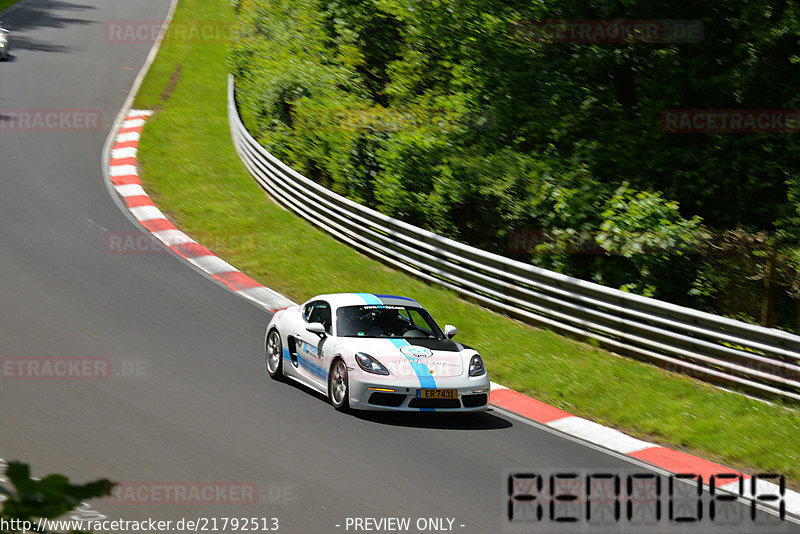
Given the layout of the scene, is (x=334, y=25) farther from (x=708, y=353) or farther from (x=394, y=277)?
(x=708, y=353)

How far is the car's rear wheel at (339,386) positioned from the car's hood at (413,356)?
0.89 ft

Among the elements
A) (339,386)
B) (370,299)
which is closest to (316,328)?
(339,386)

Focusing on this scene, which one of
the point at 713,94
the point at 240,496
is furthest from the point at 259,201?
the point at 240,496

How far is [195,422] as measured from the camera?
945cm

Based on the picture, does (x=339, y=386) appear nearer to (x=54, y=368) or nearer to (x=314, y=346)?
(x=314, y=346)

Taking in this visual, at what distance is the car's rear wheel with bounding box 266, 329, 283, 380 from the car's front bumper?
70.5 inches

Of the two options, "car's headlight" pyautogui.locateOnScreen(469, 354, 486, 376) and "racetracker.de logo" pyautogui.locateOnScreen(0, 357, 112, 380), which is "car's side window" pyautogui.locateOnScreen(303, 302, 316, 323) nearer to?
"car's headlight" pyautogui.locateOnScreen(469, 354, 486, 376)

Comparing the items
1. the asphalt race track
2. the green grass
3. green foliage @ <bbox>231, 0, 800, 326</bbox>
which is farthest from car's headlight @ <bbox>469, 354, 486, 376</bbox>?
green foliage @ <bbox>231, 0, 800, 326</bbox>

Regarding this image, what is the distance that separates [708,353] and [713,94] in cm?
780

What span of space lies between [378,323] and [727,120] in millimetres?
9583

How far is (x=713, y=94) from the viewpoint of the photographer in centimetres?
1767

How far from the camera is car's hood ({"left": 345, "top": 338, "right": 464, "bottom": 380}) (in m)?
10.2

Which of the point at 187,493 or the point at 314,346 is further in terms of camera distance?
the point at 314,346

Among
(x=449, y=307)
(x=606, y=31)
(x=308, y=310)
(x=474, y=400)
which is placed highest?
(x=606, y=31)
